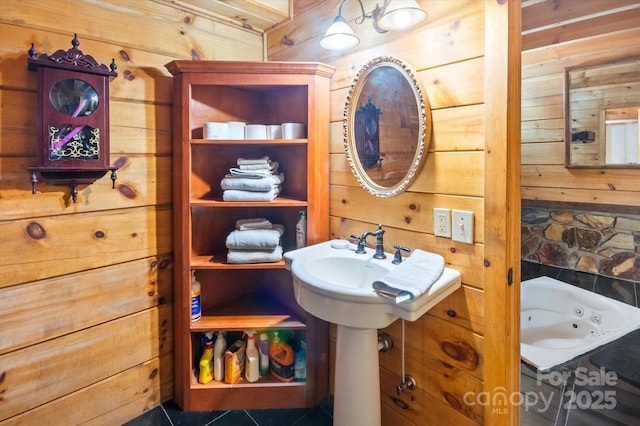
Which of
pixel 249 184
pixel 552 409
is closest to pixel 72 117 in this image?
pixel 249 184

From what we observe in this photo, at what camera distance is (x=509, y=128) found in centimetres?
109

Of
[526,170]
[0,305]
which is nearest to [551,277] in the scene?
[526,170]

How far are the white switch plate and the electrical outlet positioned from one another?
0.06 ft

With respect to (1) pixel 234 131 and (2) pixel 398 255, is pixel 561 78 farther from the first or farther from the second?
(1) pixel 234 131

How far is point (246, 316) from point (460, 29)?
1.61 m

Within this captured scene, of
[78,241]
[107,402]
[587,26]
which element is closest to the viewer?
[78,241]

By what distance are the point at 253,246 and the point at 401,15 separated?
3.83 feet

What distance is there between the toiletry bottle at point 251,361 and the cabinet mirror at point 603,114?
3.31m

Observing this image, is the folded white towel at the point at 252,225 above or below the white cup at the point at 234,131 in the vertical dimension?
below

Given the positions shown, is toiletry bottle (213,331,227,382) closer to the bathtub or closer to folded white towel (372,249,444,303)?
folded white towel (372,249,444,303)

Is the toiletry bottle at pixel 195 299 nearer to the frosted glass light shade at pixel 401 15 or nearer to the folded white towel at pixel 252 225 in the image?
the folded white towel at pixel 252 225

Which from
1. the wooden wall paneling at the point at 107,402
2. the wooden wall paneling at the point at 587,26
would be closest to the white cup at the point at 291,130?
the wooden wall paneling at the point at 107,402

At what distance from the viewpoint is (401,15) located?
1.25 m

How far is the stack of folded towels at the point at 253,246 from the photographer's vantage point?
1607 millimetres
